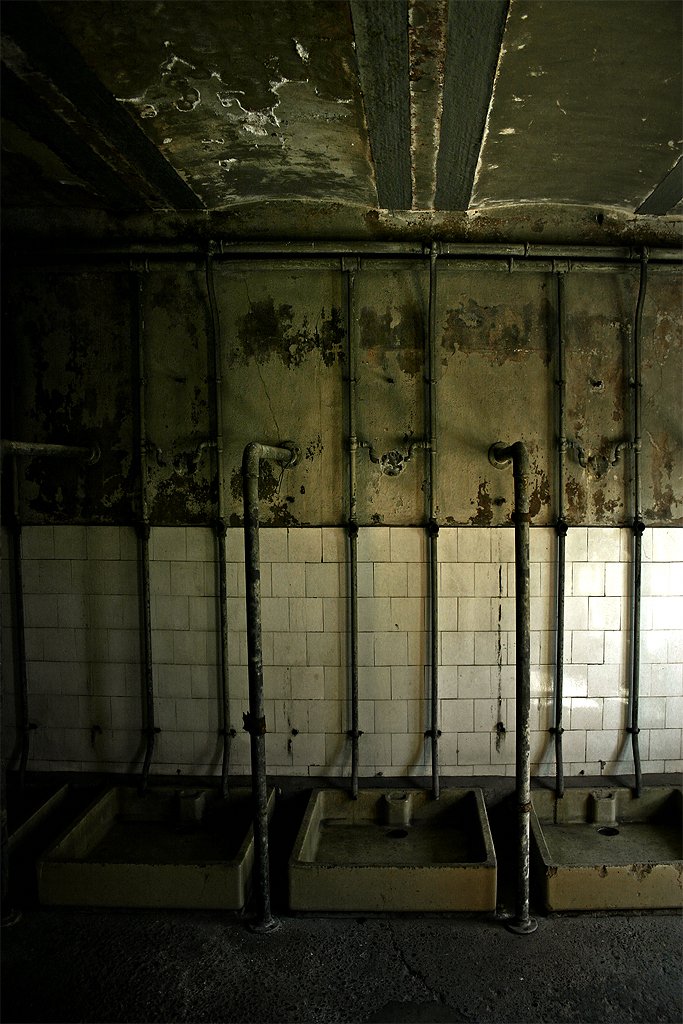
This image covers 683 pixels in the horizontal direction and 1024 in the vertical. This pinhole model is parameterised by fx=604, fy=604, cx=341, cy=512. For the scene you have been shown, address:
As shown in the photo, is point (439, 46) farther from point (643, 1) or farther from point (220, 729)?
point (220, 729)

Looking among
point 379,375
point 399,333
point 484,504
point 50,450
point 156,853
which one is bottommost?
point 156,853

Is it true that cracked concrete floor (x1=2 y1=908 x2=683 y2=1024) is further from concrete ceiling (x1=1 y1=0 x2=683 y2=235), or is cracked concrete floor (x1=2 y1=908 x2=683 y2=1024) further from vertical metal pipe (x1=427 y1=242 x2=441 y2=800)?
concrete ceiling (x1=1 y1=0 x2=683 y2=235)

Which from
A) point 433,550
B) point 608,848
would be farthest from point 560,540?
point 608,848

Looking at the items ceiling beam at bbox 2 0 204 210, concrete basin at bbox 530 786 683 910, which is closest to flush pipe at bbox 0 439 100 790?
ceiling beam at bbox 2 0 204 210

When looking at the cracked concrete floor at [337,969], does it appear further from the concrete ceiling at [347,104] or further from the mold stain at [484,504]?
the concrete ceiling at [347,104]

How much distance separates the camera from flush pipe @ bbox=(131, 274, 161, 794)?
11.6 ft

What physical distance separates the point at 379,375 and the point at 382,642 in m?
1.57

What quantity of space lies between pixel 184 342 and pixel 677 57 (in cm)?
263

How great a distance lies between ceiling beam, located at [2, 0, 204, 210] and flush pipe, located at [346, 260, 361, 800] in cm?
110

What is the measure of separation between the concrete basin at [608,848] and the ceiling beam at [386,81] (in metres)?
3.35

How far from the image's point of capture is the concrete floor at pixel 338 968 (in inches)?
94.8

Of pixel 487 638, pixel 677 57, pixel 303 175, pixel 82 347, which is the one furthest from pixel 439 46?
pixel 487 638

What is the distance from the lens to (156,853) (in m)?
3.25

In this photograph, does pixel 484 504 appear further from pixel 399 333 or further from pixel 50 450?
pixel 50 450
